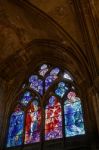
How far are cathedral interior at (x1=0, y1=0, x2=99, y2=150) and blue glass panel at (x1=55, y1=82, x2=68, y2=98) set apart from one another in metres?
0.04

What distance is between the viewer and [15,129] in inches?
352

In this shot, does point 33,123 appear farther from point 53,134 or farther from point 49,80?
point 49,80

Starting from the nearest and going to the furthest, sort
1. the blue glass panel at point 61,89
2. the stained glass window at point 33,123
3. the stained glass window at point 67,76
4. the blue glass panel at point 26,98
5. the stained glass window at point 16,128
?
the stained glass window at point 33,123, the stained glass window at point 16,128, the blue glass panel at point 61,89, the stained glass window at point 67,76, the blue glass panel at point 26,98

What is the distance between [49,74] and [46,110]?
1575mm

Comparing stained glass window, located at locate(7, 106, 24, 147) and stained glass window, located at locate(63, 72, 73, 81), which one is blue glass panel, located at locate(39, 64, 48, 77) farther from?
stained glass window, located at locate(7, 106, 24, 147)

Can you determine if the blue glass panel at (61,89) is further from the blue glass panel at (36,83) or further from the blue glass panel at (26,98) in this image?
the blue glass panel at (26,98)

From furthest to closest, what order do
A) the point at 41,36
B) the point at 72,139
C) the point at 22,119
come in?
the point at 41,36 < the point at 22,119 < the point at 72,139

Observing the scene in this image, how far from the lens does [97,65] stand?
25.5 feet

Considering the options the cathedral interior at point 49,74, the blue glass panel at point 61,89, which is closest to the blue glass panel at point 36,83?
the cathedral interior at point 49,74

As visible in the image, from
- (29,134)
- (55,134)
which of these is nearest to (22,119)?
(29,134)

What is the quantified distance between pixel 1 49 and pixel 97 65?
3.98 metres

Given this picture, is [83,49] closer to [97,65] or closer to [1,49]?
[97,65]

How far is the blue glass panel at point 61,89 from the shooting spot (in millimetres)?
9062

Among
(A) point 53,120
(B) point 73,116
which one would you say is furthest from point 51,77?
(B) point 73,116
